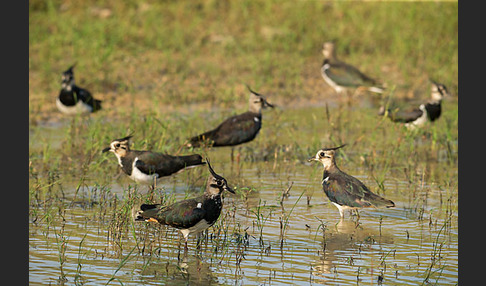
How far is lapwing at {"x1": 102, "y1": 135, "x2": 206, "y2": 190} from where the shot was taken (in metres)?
9.07

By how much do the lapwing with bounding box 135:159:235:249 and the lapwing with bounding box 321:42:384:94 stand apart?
26.3 ft

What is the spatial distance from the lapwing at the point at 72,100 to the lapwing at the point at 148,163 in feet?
11.6

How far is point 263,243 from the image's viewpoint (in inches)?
296

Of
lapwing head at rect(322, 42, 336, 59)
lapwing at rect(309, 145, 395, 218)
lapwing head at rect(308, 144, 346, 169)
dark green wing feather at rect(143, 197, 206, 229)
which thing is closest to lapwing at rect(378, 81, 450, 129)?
lapwing head at rect(308, 144, 346, 169)

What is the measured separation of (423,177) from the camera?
33.6 feet

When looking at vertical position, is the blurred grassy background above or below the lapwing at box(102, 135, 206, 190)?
above

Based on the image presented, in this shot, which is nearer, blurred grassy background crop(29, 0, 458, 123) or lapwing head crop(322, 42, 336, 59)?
blurred grassy background crop(29, 0, 458, 123)

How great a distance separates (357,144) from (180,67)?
16.4ft

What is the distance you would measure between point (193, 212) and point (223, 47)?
10.2m

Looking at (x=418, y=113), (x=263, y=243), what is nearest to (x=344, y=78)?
(x=418, y=113)

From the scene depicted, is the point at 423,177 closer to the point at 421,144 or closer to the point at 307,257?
the point at 421,144

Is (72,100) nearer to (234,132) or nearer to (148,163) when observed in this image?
(234,132)

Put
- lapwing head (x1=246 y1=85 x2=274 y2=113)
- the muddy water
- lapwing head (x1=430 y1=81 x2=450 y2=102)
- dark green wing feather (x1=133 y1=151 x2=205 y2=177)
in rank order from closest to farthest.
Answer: the muddy water, dark green wing feather (x1=133 y1=151 x2=205 y2=177), lapwing head (x1=246 y1=85 x2=274 y2=113), lapwing head (x1=430 y1=81 x2=450 y2=102)

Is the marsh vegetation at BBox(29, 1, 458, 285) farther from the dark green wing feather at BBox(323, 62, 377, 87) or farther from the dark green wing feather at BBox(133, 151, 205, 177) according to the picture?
the dark green wing feather at BBox(323, 62, 377, 87)
